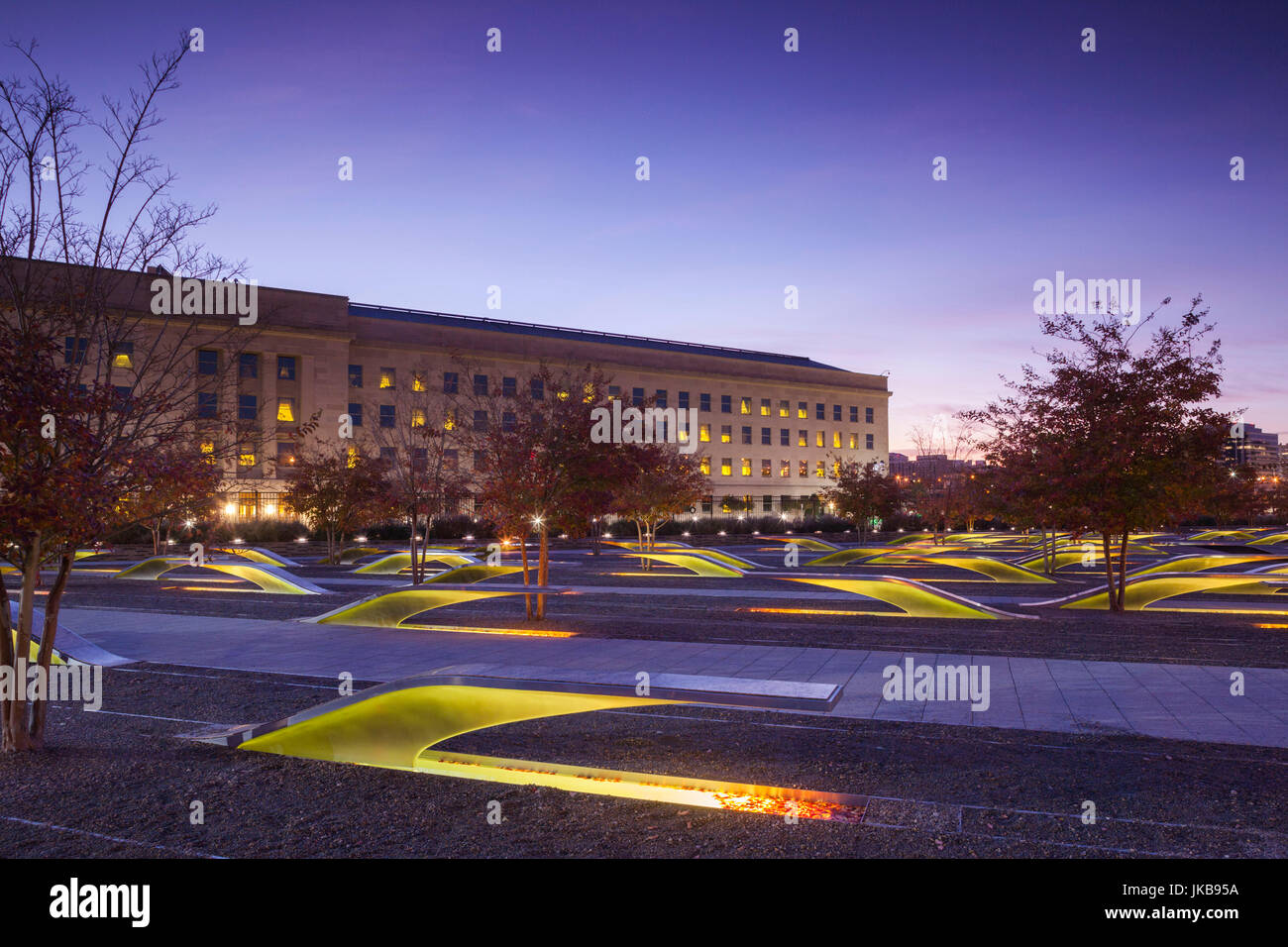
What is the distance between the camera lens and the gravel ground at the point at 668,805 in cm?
467

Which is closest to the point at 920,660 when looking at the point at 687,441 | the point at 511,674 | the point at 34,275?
the point at 511,674

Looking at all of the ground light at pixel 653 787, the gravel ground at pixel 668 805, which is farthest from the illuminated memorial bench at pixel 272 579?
the ground light at pixel 653 787

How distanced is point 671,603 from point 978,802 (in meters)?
12.7

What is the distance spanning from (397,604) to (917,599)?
980 cm

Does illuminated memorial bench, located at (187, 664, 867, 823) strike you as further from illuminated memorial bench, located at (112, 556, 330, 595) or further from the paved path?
illuminated memorial bench, located at (112, 556, 330, 595)

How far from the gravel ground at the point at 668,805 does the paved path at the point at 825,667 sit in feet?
2.31

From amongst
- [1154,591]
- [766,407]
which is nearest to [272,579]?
[1154,591]

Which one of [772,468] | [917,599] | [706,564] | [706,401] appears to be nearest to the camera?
[917,599]

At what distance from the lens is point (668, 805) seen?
5348mm

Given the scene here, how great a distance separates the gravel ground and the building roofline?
61.2 m

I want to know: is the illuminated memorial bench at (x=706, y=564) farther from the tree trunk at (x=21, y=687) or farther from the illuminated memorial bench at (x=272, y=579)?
the tree trunk at (x=21, y=687)

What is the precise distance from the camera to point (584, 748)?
6.89 metres

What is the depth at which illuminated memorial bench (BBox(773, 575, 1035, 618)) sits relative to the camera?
49.1 ft

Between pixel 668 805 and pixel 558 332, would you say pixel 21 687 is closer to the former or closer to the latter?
pixel 668 805
